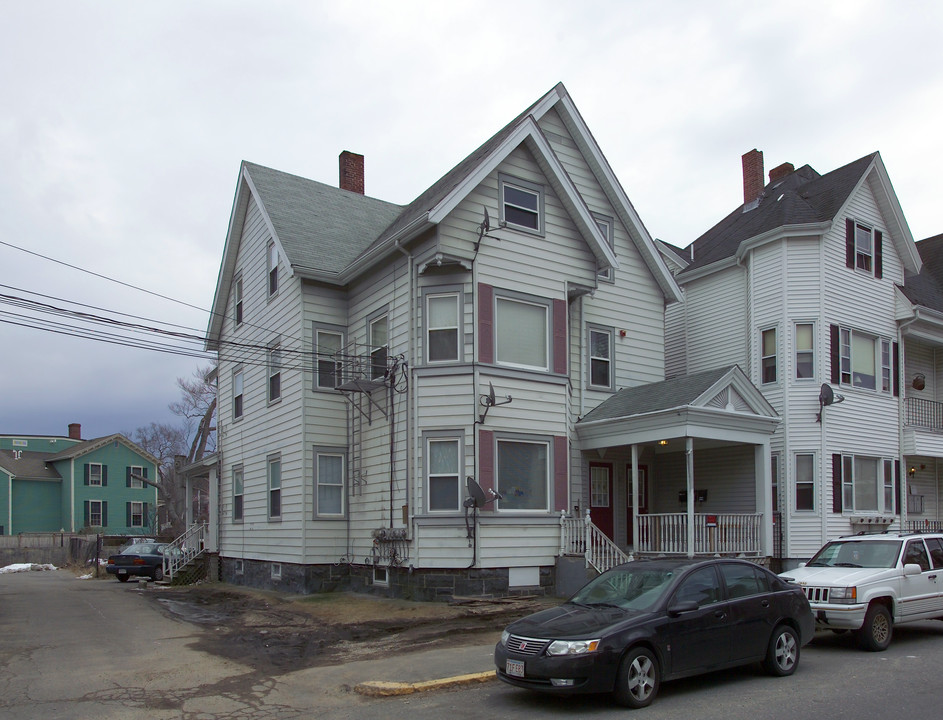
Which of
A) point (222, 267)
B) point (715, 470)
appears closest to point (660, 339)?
point (715, 470)

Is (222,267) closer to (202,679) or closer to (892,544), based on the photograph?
(202,679)

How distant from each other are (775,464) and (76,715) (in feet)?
57.7

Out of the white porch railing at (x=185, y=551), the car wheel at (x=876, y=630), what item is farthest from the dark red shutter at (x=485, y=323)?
the white porch railing at (x=185, y=551)

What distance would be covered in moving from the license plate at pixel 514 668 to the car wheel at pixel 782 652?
3.17 m

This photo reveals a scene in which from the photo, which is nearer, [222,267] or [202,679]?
[202,679]

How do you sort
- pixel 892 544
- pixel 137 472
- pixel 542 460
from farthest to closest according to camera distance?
pixel 137 472
pixel 542 460
pixel 892 544

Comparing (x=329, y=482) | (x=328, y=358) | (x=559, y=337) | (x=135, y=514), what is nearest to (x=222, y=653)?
(x=329, y=482)

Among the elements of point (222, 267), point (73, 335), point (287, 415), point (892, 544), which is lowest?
point (892, 544)

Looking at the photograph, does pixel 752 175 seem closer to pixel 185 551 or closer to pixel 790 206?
pixel 790 206

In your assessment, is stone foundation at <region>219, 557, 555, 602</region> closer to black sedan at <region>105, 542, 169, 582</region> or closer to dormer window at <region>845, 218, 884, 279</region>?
black sedan at <region>105, 542, 169, 582</region>

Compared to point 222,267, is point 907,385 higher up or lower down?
lower down

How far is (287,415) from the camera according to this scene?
68.7 ft

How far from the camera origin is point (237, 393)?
2533cm

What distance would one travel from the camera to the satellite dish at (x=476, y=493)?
16.3 m
